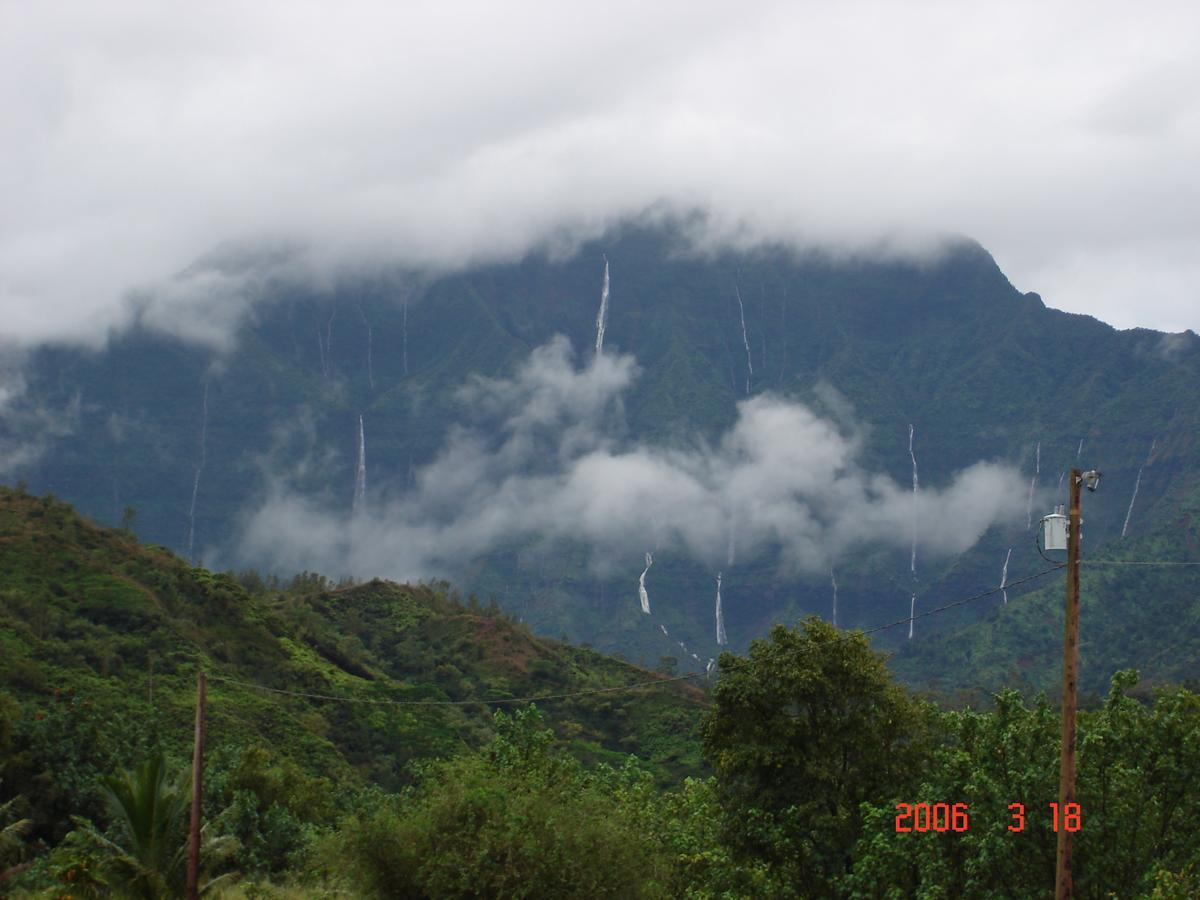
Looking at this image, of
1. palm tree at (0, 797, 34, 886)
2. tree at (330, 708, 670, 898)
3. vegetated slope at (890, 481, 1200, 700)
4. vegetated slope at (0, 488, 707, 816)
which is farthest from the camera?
vegetated slope at (890, 481, 1200, 700)

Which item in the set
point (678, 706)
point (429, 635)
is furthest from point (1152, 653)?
point (429, 635)

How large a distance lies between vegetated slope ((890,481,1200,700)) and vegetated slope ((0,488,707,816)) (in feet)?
143

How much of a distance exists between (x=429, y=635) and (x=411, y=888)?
68.0 meters

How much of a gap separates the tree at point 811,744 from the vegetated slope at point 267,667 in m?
23.6

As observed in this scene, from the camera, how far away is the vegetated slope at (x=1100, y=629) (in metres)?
111

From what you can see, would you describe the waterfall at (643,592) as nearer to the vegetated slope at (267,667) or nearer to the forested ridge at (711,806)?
the vegetated slope at (267,667)

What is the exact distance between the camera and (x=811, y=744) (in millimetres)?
26281

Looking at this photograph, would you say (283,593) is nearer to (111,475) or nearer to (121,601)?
(121,601)

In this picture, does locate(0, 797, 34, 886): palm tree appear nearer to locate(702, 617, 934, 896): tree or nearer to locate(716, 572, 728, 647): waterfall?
locate(702, 617, 934, 896): tree

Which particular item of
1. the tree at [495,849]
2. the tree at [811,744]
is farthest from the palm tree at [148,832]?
the tree at [811,744]

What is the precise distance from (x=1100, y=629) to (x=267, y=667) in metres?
80.1

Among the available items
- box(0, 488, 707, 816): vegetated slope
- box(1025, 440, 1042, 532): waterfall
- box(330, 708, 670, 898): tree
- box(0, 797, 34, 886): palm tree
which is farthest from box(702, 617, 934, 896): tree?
box(1025, 440, 1042, 532): waterfall

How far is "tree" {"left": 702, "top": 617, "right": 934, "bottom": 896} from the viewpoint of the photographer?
2575cm

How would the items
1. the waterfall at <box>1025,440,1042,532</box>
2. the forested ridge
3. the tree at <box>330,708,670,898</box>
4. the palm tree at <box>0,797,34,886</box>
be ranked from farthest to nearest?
the waterfall at <box>1025,440,1042,532</box> → the palm tree at <box>0,797,34,886</box> → the tree at <box>330,708,670,898</box> → the forested ridge
